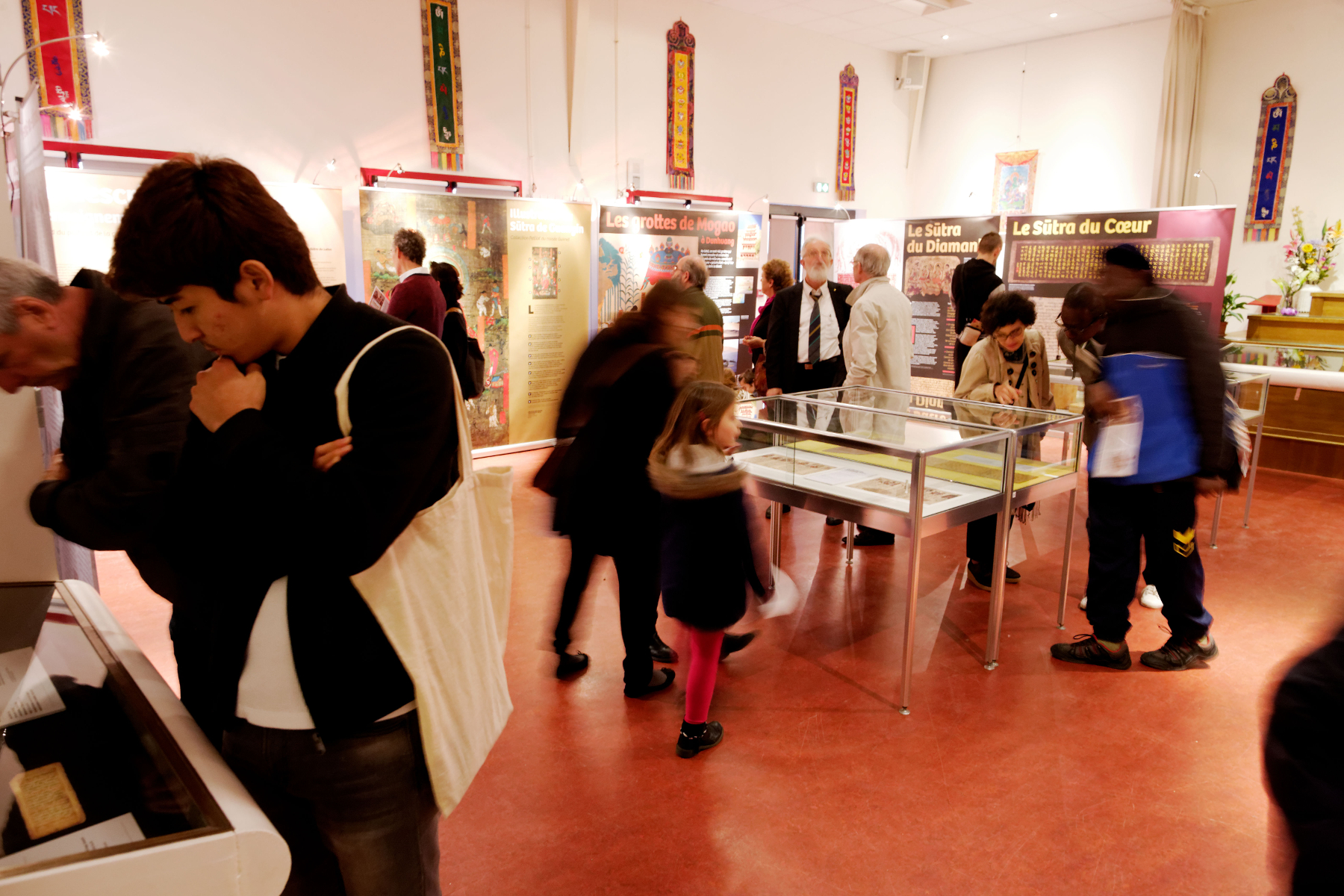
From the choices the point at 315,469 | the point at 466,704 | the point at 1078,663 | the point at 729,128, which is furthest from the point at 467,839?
the point at 729,128

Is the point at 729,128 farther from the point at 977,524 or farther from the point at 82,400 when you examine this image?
the point at 82,400

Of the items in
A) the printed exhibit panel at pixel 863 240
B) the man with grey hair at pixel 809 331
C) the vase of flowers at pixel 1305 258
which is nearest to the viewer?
the man with grey hair at pixel 809 331

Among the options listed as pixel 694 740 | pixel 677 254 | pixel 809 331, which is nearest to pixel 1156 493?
pixel 694 740

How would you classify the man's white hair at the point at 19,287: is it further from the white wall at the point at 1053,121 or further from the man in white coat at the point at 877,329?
the white wall at the point at 1053,121

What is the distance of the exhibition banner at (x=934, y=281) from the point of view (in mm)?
8398

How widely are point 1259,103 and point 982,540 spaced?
751 cm

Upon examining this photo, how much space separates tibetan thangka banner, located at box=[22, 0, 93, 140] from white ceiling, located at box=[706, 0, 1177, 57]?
19.1ft

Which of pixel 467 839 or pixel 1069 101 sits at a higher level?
pixel 1069 101

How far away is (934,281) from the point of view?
8.60m

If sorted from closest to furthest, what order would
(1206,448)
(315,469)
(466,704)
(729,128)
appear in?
(315,469)
(466,704)
(1206,448)
(729,128)

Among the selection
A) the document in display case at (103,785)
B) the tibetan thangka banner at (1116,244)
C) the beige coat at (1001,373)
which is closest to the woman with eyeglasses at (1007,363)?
the beige coat at (1001,373)

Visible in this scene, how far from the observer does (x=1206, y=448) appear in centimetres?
323

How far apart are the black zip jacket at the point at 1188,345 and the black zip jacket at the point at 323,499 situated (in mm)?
2944

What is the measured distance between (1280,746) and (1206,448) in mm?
2657
